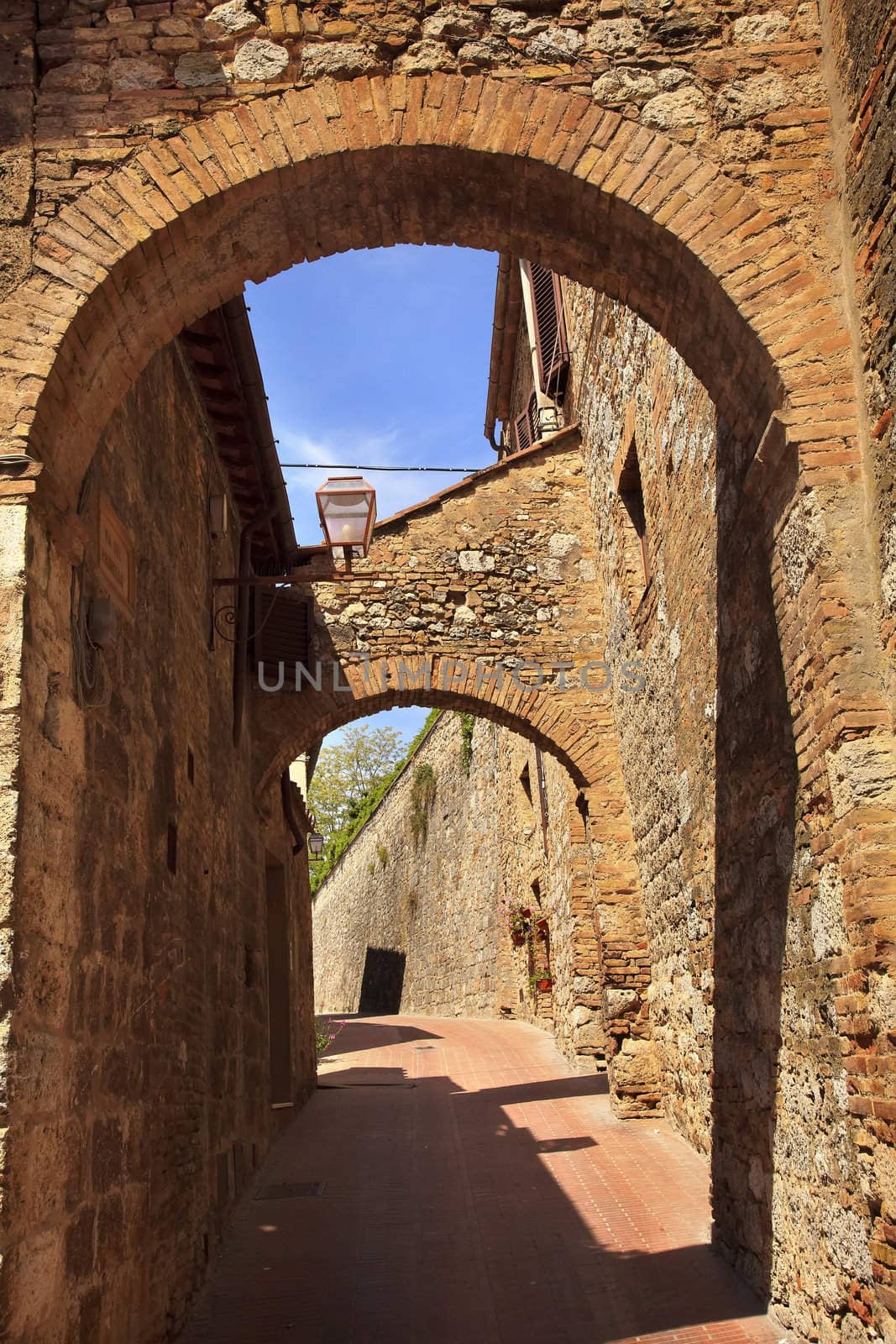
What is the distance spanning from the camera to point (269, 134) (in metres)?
3.66

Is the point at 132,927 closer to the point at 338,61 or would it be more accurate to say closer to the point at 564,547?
the point at 338,61

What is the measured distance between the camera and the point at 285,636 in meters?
8.91

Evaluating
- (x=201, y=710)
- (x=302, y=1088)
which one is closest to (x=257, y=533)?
(x=201, y=710)

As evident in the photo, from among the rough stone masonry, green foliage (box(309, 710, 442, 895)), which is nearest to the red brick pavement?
the rough stone masonry

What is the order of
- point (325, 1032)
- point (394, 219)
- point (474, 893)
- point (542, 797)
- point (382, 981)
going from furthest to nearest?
point (382, 981) → point (474, 893) → point (325, 1032) → point (542, 797) → point (394, 219)

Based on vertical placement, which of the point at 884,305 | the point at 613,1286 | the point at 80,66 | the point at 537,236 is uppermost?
the point at 80,66

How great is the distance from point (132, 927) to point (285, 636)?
485cm

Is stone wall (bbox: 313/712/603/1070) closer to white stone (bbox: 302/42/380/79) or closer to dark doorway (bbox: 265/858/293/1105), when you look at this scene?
dark doorway (bbox: 265/858/293/1105)

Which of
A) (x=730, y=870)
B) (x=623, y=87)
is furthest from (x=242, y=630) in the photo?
(x=623, y=87)

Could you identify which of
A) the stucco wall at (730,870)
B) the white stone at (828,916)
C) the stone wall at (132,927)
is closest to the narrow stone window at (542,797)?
the stucco wall at (730,870)

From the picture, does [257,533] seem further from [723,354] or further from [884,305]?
[884,305]

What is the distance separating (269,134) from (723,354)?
5.63 feet

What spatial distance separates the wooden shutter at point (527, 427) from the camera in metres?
13.6

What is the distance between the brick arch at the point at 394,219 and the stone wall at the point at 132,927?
0.53 metres
